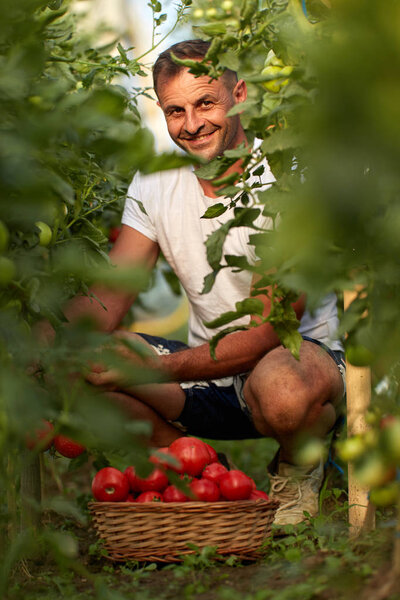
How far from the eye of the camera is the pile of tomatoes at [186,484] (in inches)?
68.0

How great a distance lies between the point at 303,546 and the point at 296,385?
47cm

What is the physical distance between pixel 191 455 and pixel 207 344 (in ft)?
1.50

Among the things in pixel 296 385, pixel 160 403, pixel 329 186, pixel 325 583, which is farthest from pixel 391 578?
pixel 160 403

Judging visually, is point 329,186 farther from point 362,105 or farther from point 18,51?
point 18,51

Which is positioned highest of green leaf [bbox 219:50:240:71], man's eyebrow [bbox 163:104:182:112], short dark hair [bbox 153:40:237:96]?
green leaf [bbox 219:50:240:71]

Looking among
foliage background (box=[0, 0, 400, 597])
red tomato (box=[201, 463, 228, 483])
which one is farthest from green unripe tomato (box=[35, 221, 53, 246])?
red tomato (box=[201, 463, 228, 483])

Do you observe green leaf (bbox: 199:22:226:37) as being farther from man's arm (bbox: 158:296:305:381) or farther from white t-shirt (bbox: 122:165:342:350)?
white t-shirt (bbox: 122:165:342:350)

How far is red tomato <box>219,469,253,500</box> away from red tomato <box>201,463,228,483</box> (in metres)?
0.03

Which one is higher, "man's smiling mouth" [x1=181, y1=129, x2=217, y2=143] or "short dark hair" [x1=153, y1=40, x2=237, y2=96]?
"short dark hair" [x1=153, y1=40, x2=237, y2=96]

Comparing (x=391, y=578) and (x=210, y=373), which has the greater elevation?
(x=391, y=578)

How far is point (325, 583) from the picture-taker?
3.22 ft

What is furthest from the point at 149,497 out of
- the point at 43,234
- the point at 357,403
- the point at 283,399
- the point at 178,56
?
the point at 178,56

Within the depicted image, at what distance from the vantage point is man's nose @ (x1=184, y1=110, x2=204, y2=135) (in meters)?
2.44

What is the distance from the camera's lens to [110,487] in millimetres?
1759
